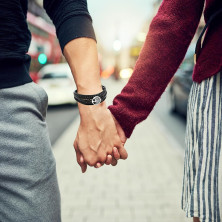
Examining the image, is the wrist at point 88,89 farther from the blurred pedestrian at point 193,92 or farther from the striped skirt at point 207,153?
the striped skirt at point 207,153

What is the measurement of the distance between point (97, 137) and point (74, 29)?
460 mm

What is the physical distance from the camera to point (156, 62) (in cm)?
149

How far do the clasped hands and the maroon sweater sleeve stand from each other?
86 millimetres

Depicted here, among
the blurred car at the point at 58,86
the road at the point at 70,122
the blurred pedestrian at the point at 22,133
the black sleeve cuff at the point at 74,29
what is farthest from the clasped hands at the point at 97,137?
the blurred car at the point at 58,86

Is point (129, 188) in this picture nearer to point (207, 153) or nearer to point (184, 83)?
point (207, 153)

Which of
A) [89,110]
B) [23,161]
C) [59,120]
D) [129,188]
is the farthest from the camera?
[59,120]

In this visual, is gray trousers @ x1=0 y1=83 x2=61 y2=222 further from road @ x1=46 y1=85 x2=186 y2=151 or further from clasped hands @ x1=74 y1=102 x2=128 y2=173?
road @ x1=46 y1=85 x2=186 y2=151

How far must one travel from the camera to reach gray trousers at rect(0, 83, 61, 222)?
114cm

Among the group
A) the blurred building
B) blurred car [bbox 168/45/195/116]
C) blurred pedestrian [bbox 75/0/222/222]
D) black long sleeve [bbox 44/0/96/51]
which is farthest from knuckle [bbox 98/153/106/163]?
the blurred building

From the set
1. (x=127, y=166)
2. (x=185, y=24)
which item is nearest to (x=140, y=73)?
(x=185, y=24)

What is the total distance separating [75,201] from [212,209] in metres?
2.59

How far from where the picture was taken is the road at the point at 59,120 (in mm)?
7676

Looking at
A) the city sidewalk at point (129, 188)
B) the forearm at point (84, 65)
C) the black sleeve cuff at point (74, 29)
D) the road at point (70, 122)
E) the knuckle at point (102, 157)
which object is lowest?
the road at point (70, 122)

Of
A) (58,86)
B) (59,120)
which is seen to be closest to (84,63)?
(59,120)
